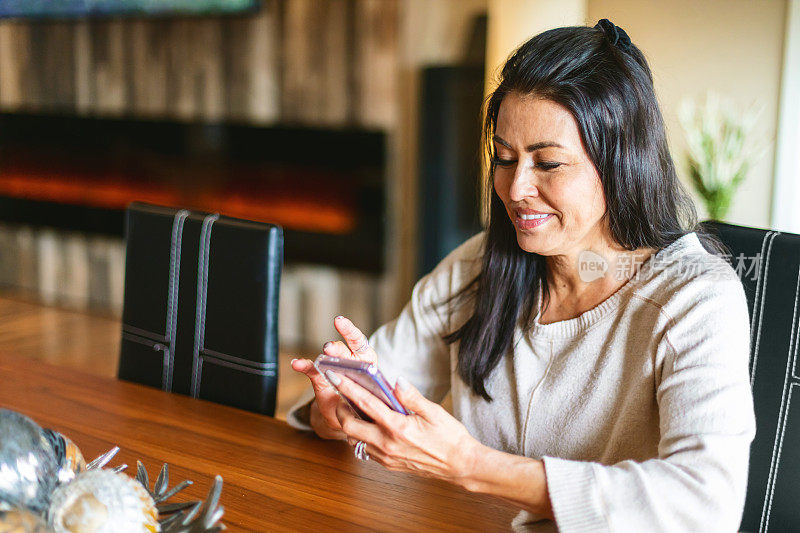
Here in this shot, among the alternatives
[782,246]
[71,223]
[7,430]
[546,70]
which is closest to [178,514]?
[7,430]

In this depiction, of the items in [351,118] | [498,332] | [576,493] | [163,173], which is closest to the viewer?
[576,493]

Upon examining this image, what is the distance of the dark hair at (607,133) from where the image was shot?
1.28 meters

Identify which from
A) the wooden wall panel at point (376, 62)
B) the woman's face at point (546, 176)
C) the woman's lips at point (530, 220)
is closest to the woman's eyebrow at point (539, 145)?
the woman's face at point (546, 176)

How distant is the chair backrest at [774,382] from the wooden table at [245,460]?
1.50 feet

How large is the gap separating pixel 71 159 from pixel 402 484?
4.14 metres

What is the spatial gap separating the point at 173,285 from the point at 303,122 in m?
2.30

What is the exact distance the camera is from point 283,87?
3.90m

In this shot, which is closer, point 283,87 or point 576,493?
point 576,493

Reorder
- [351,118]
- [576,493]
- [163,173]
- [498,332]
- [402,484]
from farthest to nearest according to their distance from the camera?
[163,173] → [351,118] → [498,332] → [402,484] → [576,493]

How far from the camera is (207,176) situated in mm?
4203

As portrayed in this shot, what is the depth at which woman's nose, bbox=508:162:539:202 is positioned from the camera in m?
1.32

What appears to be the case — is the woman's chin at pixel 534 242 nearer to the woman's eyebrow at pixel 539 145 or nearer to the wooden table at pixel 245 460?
the woman's eyebrow at pixel 539 145

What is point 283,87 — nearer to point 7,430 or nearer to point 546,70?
point 546,70

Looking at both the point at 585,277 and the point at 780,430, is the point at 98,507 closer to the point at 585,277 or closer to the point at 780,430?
the point at 585,277
